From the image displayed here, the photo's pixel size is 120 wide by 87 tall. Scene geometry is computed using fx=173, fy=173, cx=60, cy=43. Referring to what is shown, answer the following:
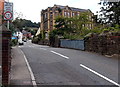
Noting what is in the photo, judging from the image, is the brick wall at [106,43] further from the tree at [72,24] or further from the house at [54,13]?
the house at [54,13]

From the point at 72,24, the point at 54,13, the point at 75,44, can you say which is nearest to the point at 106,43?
the point at 75,44

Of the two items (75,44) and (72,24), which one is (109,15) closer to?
(75,44)

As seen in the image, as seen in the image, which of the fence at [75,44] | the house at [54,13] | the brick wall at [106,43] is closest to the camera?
the brick wall at [106,43]

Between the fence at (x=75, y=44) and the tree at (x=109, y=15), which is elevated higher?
the tree at (x=109, y=15)

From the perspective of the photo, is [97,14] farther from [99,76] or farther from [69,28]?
[99,76]

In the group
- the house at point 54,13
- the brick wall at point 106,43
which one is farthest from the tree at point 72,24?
the house at point 54,13

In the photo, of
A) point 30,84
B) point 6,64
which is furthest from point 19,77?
point 6,64

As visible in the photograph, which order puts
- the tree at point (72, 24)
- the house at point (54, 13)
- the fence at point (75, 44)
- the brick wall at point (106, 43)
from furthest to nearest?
1. the house at point (54, 13)
2. the tree at point (72, 24)
3. the fence at point (75, 44)
4. the brick wall at point (106, 43)

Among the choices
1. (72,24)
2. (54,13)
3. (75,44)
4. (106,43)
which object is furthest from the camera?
(54,13)

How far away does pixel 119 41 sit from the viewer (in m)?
13.6

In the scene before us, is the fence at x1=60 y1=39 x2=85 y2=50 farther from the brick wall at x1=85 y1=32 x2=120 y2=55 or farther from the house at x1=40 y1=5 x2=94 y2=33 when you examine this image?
the house at x1=40 y1=5 x2=94 y2=33

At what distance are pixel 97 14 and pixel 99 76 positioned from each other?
19.0 meters

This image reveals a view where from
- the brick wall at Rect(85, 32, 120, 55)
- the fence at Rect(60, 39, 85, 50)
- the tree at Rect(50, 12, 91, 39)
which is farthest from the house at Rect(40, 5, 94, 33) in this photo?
the brick wall at Rect(85, 32, 120, 55)

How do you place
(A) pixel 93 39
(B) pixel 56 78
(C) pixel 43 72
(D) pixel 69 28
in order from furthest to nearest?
(D) pixel 69 28 < (A) pixel 93 39 < (C) pixel 43 72 < (B) pixel 56 78
